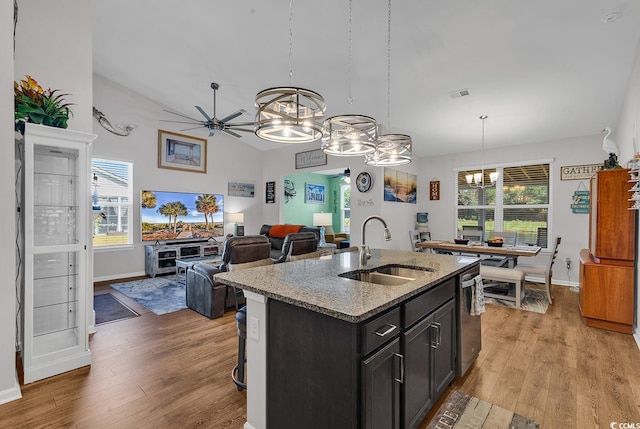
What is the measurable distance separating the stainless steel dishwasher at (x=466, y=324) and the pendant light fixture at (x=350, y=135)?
1.33m

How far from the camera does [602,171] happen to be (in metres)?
3.49

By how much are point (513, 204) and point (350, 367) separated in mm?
6297

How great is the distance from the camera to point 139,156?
20.5ft

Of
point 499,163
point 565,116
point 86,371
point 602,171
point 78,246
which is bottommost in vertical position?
point 86,371

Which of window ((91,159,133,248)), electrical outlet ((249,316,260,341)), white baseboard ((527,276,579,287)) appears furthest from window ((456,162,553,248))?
window ((91,159,133,248))

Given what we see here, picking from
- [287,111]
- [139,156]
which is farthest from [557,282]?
[139,156]

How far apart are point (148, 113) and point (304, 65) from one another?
13.0 ft

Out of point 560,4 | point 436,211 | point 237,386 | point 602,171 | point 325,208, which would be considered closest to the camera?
point 237,386

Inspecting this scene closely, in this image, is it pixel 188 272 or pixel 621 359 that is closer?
pixel 621 359

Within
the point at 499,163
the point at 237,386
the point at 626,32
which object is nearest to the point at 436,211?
the point at 499,163

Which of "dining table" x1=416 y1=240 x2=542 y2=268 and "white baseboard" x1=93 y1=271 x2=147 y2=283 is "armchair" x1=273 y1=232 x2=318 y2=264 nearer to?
"dining table" x1=416 y1=240 x2=542 y2=268

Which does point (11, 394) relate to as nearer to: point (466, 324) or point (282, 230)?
point (466, 324)

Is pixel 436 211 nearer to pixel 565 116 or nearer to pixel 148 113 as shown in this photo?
pixel 565 116

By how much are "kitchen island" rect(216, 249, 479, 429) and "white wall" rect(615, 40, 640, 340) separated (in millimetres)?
2733
